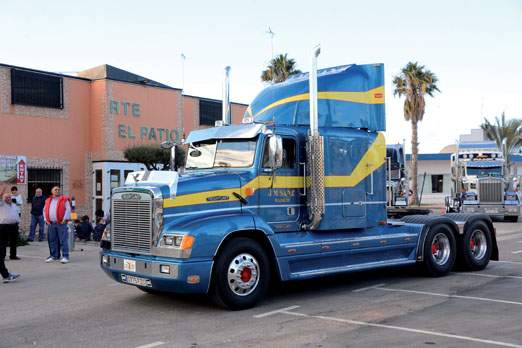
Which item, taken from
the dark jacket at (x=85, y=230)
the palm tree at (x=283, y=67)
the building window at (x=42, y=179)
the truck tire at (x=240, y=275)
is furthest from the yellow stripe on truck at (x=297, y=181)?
the palm tree at (x=283, y=67)

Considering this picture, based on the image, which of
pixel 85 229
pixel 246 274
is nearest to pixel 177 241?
pixel 246 274

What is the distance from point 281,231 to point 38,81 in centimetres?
1871

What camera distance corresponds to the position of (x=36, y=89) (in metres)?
23.6

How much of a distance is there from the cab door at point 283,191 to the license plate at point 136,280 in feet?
6.26

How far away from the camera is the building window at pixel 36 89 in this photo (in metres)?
22.8

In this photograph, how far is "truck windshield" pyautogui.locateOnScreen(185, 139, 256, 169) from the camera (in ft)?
27.3

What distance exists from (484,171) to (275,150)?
21.5 meters

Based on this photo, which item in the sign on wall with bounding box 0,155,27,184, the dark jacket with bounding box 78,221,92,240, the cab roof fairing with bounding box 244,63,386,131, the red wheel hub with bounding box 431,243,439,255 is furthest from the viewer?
the sign on wall with bounding box 0,155,27,184

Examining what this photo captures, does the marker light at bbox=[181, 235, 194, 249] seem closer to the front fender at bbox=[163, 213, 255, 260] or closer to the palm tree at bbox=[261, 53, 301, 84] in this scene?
the front fender at bbox=[163, 213, 255, 260]

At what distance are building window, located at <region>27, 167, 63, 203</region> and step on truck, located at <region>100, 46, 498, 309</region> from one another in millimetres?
16117

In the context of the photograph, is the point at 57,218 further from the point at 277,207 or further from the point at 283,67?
the point at 283,67

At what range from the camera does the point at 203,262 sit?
721 centimetres

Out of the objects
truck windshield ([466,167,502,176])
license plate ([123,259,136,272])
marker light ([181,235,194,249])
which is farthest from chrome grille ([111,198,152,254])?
truck windshield ([466,167,502,176])

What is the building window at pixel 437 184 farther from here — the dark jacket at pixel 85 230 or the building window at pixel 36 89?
the dark jacket at pixel 85 230
